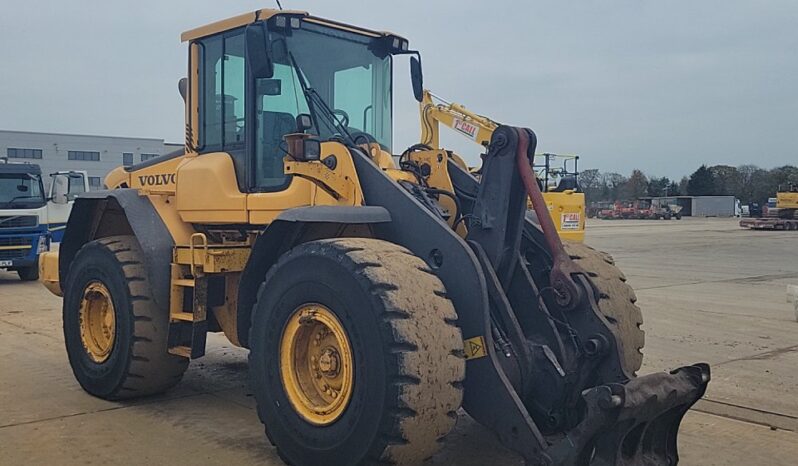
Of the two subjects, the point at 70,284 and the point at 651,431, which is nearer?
the point at 651,431

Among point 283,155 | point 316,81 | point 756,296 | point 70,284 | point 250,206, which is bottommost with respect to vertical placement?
point 756,296

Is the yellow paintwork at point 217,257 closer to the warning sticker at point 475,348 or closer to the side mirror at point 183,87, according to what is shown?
the side mirror at point 183,87

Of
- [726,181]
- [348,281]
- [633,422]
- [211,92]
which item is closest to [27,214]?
[211,92]

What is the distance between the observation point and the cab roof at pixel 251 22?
5.74 m

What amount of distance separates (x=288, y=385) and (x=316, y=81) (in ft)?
7.83

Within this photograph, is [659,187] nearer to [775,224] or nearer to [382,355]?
[775,224]

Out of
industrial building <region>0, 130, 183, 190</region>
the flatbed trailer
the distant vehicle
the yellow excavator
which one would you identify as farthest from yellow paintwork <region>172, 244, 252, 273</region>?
the distant vehicle

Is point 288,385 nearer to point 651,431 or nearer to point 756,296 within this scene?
point 651,431

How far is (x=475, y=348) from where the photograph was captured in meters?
4.29

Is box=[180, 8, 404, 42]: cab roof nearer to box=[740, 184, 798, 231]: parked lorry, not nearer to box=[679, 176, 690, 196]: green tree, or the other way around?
box=[740, 184, 798, 231]: parked lorry

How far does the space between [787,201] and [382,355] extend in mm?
47085

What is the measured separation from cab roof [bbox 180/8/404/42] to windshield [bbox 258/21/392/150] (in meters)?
0.05

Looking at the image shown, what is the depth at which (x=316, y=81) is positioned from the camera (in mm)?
5914

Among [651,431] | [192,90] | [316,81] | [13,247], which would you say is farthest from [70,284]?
[13,247]
